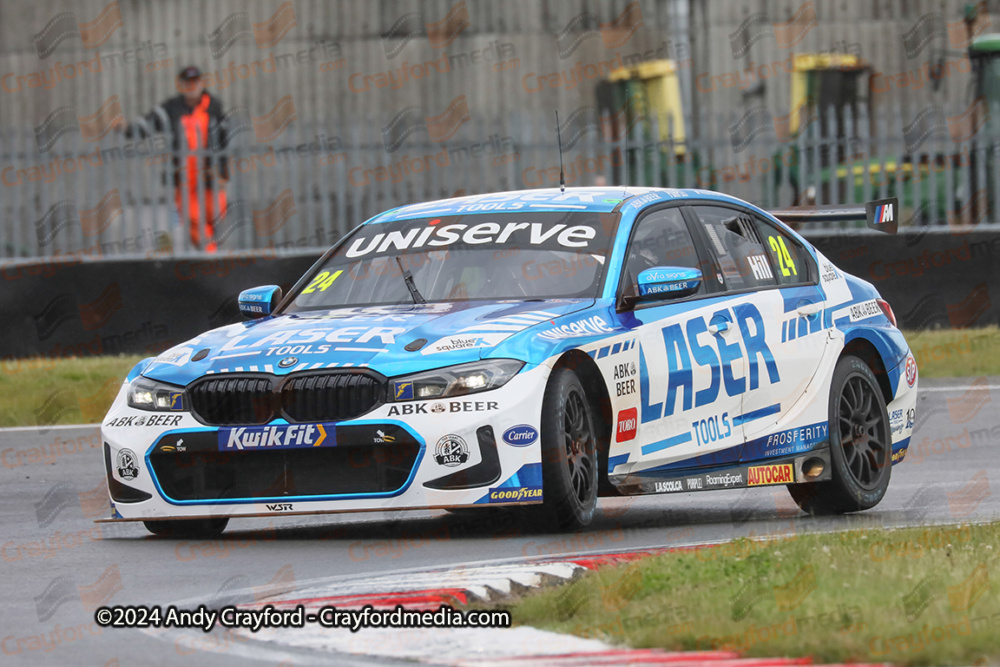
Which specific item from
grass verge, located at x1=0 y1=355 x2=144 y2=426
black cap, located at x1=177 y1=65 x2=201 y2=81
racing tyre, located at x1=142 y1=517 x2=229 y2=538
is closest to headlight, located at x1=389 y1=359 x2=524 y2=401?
racing tyre, located at x1=142 y1=517 x2=229 y2=538

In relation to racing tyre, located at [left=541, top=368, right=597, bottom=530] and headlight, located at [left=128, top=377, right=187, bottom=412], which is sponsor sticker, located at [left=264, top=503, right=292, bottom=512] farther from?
racing tyre, located at [left=541, top=368, right=597, bottom=530]

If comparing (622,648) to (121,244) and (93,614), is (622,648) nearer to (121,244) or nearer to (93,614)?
(93,614)

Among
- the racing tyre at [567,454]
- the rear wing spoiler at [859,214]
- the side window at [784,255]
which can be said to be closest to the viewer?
the racing tyre at [567,454]

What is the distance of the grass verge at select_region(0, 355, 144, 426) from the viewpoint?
14.9 meters

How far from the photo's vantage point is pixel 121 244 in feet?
56.1

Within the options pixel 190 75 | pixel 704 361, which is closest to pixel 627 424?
pixel 704 361

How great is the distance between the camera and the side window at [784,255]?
9.48m

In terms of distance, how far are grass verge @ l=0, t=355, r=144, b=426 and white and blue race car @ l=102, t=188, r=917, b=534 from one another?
20.4 feet

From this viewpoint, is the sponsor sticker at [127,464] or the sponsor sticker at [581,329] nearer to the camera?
the sponsor sticker at [581,329]

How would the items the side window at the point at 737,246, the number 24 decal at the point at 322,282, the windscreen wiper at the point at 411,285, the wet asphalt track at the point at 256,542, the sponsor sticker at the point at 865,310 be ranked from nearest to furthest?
1. the wet asphalt track at the point at 256,542
2. the windscreen wiper at the point at 411,285
3. the number 24 decal at the point at 322,282
4. the side window at the point at 737,246
5. the sponsor sticker at the point at 865,310

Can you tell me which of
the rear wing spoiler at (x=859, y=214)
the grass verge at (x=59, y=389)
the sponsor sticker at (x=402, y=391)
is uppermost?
the rear wing spoiler at (x=859, y=214)

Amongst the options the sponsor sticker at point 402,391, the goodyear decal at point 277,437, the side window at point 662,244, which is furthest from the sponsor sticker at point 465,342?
the side window at point 662,244

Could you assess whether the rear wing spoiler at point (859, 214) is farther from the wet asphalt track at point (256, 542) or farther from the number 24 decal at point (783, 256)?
the wet asphalt track at point (256, 542)

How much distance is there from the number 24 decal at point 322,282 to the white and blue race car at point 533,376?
0.04ft
